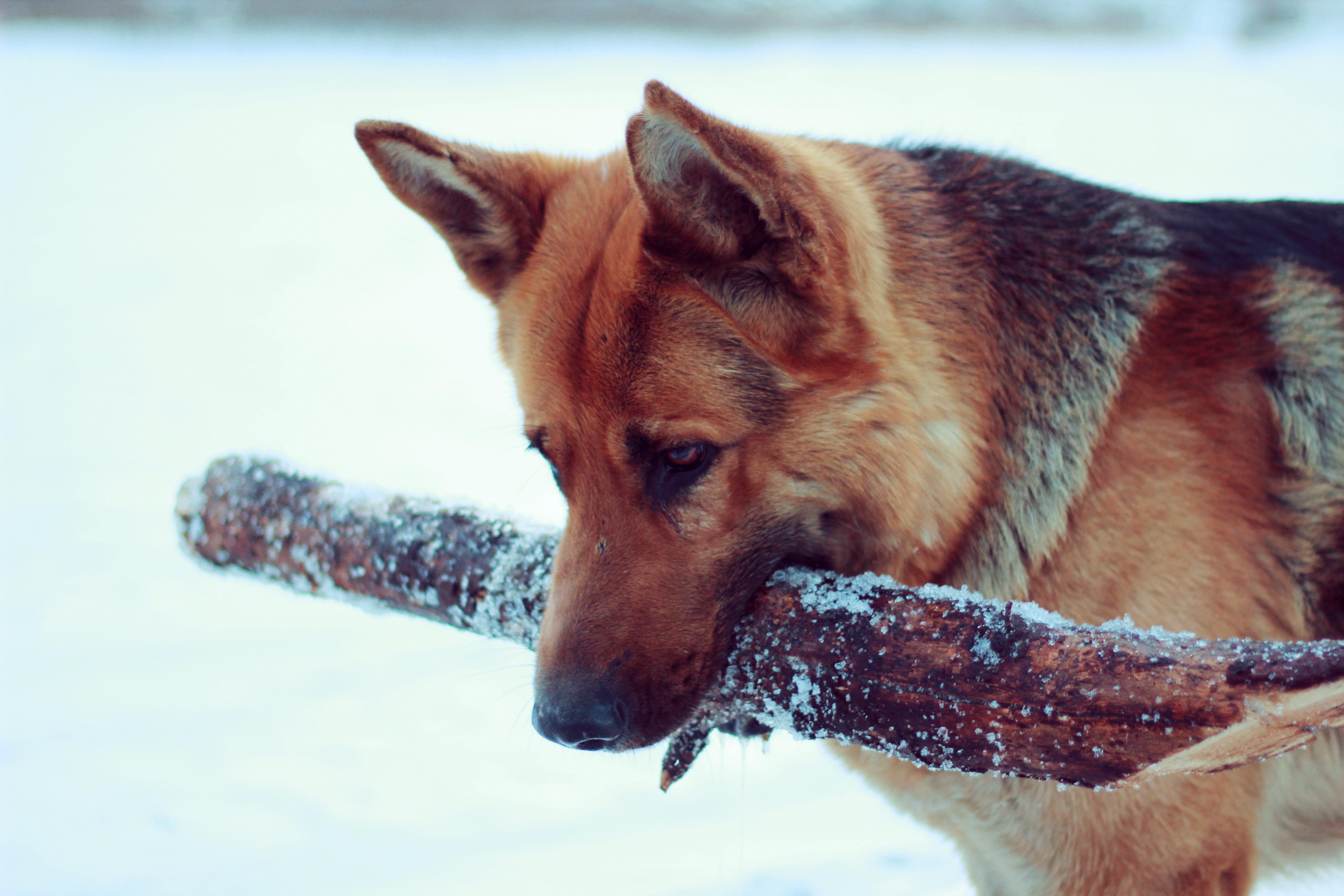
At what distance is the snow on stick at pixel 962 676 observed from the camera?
60.4 inches

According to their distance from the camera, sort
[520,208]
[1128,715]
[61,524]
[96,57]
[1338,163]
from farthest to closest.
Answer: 1. [96,57]
2. [1338,163]
3. [61,524]
4. [520,208]
5. [1128,715]

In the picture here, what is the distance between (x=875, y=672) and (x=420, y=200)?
171 centimetres

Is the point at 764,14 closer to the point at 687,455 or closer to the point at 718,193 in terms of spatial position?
the point at 718,193

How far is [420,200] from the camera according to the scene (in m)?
2.66

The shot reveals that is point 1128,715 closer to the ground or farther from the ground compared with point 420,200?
closer to the ground

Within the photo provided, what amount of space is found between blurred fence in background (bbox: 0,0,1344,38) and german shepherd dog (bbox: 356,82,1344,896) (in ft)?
51.1

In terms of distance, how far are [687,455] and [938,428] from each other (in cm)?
59

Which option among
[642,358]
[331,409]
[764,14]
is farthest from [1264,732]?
[764,14]

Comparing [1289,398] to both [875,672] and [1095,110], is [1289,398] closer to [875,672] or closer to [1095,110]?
[875,672]

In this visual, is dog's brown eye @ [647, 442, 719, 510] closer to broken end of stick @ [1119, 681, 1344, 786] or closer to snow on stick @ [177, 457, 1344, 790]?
snow on stick @ [177, 457, 1344, 790]

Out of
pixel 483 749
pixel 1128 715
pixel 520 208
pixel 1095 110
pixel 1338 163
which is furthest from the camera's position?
pixel 1095 110

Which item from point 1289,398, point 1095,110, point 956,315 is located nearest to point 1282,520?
point 1289,398

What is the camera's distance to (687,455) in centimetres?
213

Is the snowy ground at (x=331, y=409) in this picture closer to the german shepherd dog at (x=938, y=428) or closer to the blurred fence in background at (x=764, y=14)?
the german shepherd dog at (x=938, y=428)
